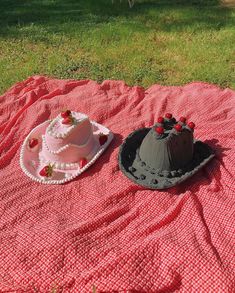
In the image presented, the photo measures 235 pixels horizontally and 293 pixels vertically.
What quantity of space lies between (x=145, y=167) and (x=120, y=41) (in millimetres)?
3395

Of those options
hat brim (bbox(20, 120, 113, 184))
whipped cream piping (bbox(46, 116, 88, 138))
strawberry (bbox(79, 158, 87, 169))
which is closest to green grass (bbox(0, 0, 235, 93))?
hat brim (bbox(20, 120, 113, 184))

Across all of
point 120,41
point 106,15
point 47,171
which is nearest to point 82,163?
point 47,171

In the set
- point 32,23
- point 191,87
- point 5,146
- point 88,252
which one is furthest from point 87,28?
point 88,252

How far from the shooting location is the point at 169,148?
349 centimetres

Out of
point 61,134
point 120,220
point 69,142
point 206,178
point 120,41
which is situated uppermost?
point 120,41

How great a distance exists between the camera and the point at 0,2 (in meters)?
8.12

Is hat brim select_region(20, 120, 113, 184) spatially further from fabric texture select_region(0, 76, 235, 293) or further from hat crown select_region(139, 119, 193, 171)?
hat crown select_region(139, 119, 193, 171)

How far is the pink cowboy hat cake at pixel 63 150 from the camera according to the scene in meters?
3.82

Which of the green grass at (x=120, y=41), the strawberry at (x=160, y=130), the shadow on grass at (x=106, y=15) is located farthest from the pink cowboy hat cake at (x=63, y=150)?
the shadow on grass at (x=106, y=15)

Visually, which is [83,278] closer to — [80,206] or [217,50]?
[80,206]

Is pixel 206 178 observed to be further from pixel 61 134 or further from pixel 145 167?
pixel 61 134

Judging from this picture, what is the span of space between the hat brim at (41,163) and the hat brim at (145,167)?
27cm

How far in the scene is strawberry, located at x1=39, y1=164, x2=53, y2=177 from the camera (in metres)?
3.85

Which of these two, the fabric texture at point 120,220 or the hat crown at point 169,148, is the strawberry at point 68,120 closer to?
the fabric texture at point 120,220
